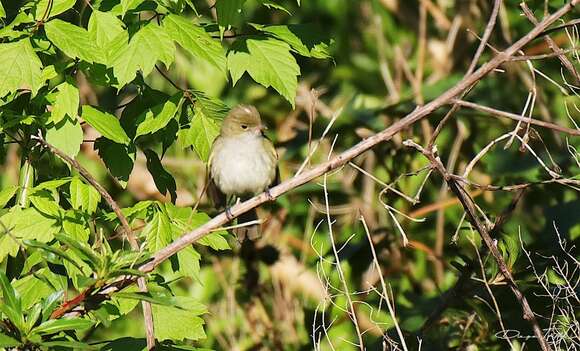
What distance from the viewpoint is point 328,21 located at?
8945 millimetres

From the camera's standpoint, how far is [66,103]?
3.52m

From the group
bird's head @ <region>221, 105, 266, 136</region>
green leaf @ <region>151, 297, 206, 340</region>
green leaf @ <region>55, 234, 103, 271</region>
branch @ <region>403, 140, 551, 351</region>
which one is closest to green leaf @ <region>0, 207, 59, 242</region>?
green leaf @ <region>55, 234, 103, 271</region>

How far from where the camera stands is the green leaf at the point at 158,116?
3.65 m

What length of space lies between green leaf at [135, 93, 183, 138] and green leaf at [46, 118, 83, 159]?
0.22 metres

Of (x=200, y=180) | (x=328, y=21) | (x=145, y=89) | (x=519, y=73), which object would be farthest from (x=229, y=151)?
(x=328, y=21)

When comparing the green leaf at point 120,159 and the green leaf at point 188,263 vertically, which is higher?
the green leaf at point 120,159

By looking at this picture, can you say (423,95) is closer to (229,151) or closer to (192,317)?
(229,151)

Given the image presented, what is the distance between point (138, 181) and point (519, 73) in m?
3.03

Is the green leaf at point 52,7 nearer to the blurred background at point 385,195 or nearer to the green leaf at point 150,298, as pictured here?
the blurred background at point 385,195

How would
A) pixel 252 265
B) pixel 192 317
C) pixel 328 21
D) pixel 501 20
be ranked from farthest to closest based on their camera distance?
1. pixel 328 21
2. pixel 501 20
3. pixel 252 265
4. pixel 192 317

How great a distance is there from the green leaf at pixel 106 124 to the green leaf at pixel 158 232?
11.5 inches

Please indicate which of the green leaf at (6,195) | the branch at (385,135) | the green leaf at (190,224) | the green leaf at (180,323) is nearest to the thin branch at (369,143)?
the branch at (385,135)

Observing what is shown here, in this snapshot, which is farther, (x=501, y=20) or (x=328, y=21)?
(x=328, y=21)

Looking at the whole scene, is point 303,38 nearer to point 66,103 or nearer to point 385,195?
point 66,103
